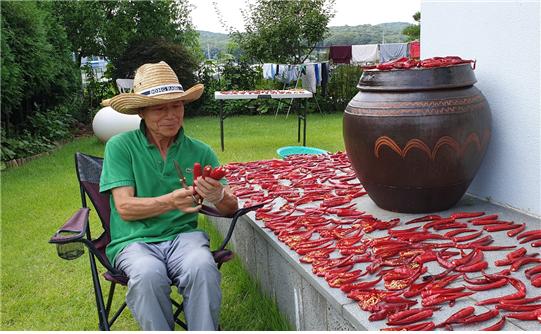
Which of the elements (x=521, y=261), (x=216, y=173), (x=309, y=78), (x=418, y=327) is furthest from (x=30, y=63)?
(x=418, y=327)

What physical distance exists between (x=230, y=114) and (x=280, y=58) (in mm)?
2512

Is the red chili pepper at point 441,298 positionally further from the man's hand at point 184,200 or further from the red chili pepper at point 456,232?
the man's hand at point 184,200

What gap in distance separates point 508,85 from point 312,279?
192cm

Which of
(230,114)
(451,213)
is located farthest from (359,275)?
(230,114)

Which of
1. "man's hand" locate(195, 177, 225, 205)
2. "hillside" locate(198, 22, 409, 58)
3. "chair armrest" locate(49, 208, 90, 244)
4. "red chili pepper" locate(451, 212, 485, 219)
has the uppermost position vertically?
"hillside" locate(198, 22, 409, 58)

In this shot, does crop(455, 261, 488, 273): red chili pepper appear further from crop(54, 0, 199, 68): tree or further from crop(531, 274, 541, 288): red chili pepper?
crop(54, 0, 199, 68): tree

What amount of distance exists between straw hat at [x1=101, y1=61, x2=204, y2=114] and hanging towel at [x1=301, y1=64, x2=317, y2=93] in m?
10.9

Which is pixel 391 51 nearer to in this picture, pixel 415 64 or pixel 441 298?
pixel 415 64

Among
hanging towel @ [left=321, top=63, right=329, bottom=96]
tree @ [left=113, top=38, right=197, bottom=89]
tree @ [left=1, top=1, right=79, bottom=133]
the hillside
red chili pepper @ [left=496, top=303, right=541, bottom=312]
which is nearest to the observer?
red chili pepper @ [left=496, top=303, right=541, bottom=312]

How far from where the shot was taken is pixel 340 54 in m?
19.6

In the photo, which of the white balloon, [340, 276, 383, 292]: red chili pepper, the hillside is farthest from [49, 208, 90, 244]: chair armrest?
the hillside

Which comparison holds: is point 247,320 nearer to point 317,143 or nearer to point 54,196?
point 54,196

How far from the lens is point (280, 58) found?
16.4m

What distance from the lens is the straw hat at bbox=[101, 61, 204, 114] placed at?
2848 millimetres
